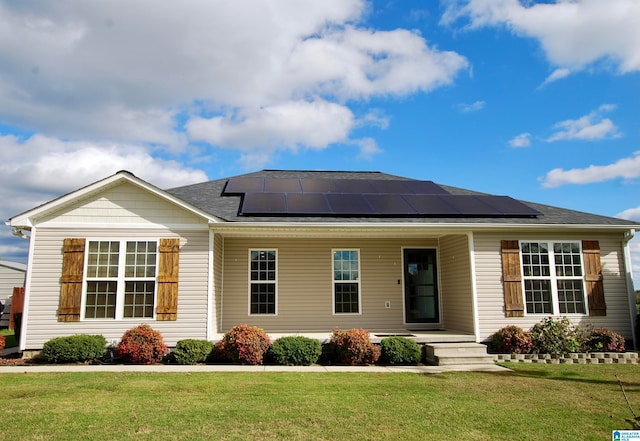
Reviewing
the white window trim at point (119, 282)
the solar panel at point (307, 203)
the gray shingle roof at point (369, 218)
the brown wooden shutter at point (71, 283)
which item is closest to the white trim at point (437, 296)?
the gray shingle roof at point (369, 218)

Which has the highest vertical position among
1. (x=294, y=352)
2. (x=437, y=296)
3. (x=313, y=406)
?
(x=437, y=296)

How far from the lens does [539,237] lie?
11125 mm

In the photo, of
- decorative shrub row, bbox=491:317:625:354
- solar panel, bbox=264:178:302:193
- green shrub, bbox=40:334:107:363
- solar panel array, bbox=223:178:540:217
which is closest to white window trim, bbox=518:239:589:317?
decorative shrub row, bbox=491:317:625:354

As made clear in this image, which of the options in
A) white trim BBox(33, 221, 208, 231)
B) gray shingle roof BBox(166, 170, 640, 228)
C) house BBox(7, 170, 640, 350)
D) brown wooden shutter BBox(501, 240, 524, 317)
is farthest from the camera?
brown wooden shutter BBox(501, 240, 524, 317)

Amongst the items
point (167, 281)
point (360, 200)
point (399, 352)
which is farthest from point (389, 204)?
point (167, 281)

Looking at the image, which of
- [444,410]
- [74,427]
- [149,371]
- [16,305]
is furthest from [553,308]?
[16,305]

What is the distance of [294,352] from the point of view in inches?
372

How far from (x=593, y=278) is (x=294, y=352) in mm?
7705

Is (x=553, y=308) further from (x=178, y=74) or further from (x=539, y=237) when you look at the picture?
(x=178, y=74)

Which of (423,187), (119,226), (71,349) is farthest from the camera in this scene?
(423,187)

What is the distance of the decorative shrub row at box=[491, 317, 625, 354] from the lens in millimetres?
10227

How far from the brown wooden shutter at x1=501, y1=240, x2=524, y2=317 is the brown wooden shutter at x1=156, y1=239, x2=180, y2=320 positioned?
7849 mm

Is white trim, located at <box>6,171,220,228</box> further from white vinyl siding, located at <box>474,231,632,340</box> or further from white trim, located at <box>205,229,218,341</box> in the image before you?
white vinyl siding, located at <box>474,231,632,340</box>

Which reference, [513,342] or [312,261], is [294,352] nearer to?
[312,261]
